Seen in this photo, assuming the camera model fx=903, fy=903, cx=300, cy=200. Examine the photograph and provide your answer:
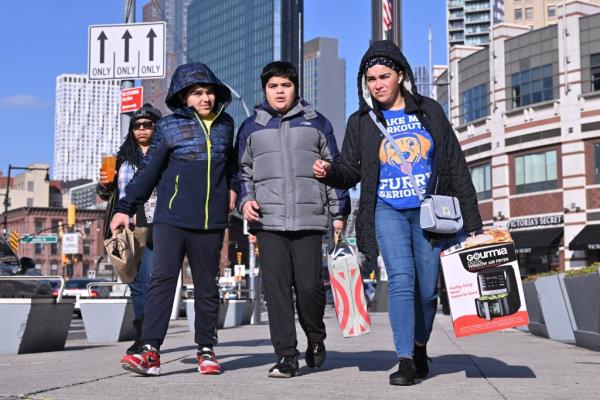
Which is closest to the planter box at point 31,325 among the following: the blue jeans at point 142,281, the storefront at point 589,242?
the blue jeans at point 142,281

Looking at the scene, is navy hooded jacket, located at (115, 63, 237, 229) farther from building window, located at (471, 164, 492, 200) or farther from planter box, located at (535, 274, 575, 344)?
building window, located at (471, 164, 492, 200)

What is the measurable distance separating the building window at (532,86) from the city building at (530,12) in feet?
220

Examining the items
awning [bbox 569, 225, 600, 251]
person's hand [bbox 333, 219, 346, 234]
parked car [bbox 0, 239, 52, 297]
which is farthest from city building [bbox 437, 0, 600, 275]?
person's hand [bbox 333, 219, 346, 234]

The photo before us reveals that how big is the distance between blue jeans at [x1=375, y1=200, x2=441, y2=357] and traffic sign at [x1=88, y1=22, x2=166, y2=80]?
8.82 m

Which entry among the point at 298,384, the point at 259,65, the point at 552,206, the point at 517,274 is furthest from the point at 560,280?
the point at 259,65

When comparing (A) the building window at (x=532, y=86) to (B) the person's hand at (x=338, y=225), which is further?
(A) the building window at (x=532, y=86)

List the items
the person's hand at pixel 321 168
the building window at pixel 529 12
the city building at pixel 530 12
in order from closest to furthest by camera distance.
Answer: the person's hand at pixel 321 168 → the city building at pixel 530 12 → the building window at pixel 529 12

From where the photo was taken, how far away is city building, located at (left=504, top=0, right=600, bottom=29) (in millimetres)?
110000

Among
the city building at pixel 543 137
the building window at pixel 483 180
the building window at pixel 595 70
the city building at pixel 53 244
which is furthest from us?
the city building at pixel 53 244

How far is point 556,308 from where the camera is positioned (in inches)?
443

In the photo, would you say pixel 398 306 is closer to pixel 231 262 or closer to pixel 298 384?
pixel 298 384

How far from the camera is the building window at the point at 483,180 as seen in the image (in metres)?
47.5

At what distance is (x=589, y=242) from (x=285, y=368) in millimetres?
36700

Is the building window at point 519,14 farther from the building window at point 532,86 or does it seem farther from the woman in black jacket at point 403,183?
the woman in black jacket at point 403,183
